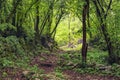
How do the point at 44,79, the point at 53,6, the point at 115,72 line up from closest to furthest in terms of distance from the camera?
the point at 44,79
the point at 115,72
the point at 53,6

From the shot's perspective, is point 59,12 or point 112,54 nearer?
point 112,54

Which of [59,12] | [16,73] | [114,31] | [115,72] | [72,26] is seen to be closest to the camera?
[16,73]

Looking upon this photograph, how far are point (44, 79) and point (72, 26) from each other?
33.4 metres

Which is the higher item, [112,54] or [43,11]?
[43,11]

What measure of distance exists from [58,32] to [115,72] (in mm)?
26819

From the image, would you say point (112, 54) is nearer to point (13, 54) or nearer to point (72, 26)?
point (13, 54)

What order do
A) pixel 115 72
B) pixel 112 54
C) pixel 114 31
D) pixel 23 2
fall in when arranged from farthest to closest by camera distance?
pixel 23 2, pixel 112 54, pixel 114 31, pixel 115 72

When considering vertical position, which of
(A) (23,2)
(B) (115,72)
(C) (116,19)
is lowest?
(B) (115,72)

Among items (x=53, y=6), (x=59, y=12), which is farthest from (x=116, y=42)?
(x=59, y=12)

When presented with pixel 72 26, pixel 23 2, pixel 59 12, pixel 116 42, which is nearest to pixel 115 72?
pixel 116 42

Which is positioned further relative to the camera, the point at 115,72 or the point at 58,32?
the point at 58,32

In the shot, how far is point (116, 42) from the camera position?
1554cm

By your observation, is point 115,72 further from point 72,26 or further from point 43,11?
point 72,26

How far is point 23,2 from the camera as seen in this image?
18469mm
